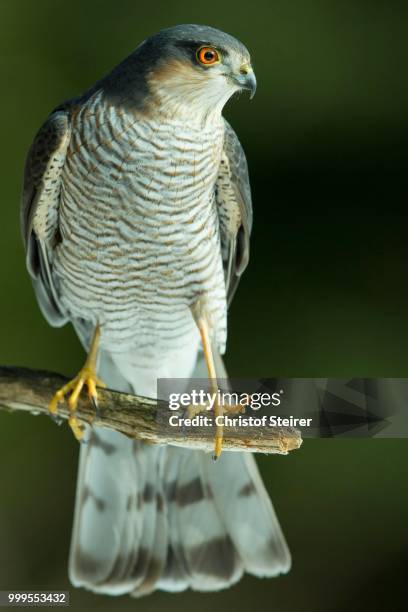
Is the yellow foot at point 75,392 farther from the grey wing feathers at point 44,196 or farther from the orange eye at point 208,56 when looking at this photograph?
the orange eye at point 208,56

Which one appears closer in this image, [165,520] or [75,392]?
[75,392]

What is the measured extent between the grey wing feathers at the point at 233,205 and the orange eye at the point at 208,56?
0.86ft

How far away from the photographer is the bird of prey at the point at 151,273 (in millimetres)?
1751

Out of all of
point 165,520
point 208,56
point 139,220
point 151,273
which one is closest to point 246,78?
point 208,56

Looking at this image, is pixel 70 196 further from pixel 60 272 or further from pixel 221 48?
pixel 221 48

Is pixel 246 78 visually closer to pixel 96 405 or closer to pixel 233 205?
pixel 233 205

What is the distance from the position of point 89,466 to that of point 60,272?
642 mm

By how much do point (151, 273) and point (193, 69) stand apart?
0.48 meters

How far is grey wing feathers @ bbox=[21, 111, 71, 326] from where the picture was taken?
1.84 metres

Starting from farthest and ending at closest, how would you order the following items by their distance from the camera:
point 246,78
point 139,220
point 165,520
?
point 165,520 < point 139,220 < point 246,78

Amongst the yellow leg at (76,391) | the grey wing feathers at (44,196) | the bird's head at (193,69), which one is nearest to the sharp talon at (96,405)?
the yellow leg at (76,391)

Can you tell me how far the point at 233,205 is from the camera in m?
2.01

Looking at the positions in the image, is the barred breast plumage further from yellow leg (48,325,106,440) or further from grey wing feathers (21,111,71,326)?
yellow leg (48,325,106,440)

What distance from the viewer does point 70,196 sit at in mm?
1859
